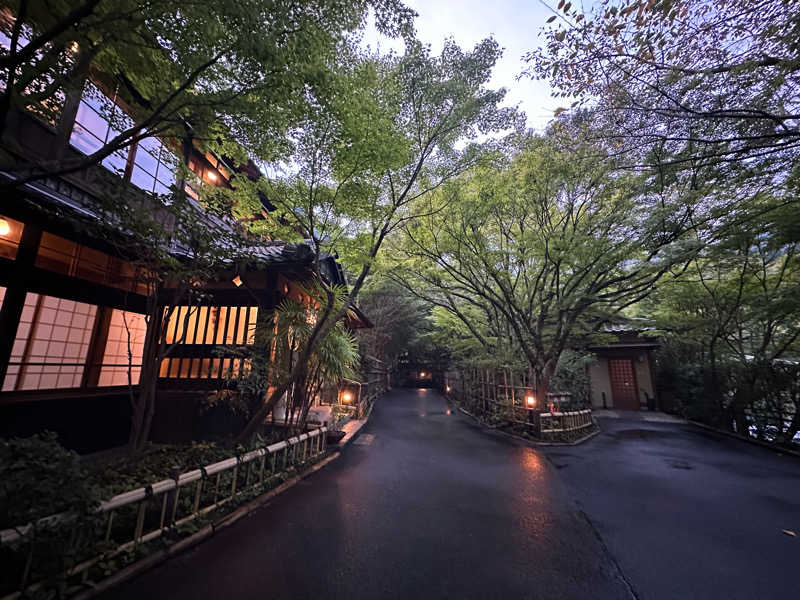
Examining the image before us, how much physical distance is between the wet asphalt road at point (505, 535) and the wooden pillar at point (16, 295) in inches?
166

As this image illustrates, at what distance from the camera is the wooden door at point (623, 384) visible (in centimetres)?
1595

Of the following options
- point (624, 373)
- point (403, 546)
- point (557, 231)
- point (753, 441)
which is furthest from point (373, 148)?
point (624, 373)

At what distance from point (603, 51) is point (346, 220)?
5.25 m

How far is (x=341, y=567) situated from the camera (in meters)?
3.01

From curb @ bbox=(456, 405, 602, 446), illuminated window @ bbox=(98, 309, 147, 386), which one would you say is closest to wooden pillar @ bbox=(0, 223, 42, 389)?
illuminated window @ bbox=(98, 309, 147, 386)

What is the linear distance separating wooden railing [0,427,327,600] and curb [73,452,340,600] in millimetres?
172

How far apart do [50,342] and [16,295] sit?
199 centimetres

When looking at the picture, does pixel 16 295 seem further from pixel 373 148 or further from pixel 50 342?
pixel 373 148

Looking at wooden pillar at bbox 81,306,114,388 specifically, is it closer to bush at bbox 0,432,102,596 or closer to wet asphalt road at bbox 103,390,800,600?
bush at bbox 0,432,102,596

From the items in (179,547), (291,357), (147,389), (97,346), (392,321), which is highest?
(392,321)

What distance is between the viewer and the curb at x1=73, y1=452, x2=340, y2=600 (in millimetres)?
2447

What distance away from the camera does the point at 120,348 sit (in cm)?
707

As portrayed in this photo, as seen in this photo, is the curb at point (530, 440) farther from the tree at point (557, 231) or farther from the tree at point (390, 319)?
the tree at point (390, 319)

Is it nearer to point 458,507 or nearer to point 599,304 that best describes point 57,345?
point 458,507
